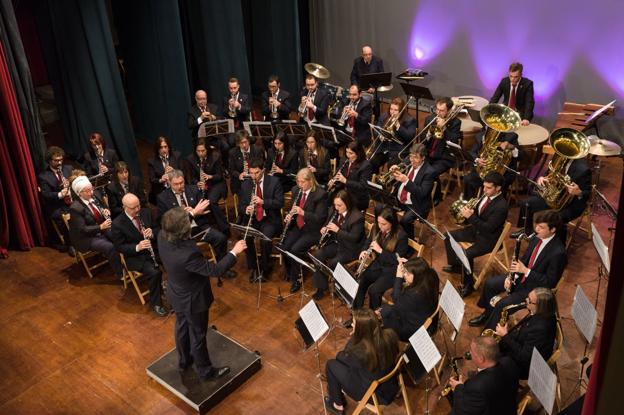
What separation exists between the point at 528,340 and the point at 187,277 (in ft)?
8.98

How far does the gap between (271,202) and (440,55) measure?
17.5 ft

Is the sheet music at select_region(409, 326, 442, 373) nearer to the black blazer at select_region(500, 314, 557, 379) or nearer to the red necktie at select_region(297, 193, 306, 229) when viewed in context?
the black blazer at select_region(500, 314, 557, 379)

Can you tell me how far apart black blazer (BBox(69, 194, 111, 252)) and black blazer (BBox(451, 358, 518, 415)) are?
4.40 m

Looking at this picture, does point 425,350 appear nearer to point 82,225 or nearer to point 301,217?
point 301,217

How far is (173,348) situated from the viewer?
5918 mm

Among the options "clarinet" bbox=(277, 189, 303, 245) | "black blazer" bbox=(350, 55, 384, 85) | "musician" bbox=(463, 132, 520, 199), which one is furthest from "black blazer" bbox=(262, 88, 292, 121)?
"musician" bbox=(463, 132, 520, 199)

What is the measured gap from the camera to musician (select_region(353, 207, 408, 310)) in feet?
18.9

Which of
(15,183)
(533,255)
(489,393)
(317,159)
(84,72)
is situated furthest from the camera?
(84,72)

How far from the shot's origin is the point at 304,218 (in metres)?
6.57

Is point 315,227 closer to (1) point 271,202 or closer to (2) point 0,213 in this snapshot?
(1) point 271,202

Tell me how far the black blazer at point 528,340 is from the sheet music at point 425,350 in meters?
0.76

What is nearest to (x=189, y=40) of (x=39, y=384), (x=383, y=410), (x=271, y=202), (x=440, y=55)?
(x=440, y=55)

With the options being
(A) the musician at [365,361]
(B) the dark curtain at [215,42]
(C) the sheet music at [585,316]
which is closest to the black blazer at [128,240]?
(A) the musician at [365,361]

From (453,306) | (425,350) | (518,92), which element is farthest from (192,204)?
(518,92)
